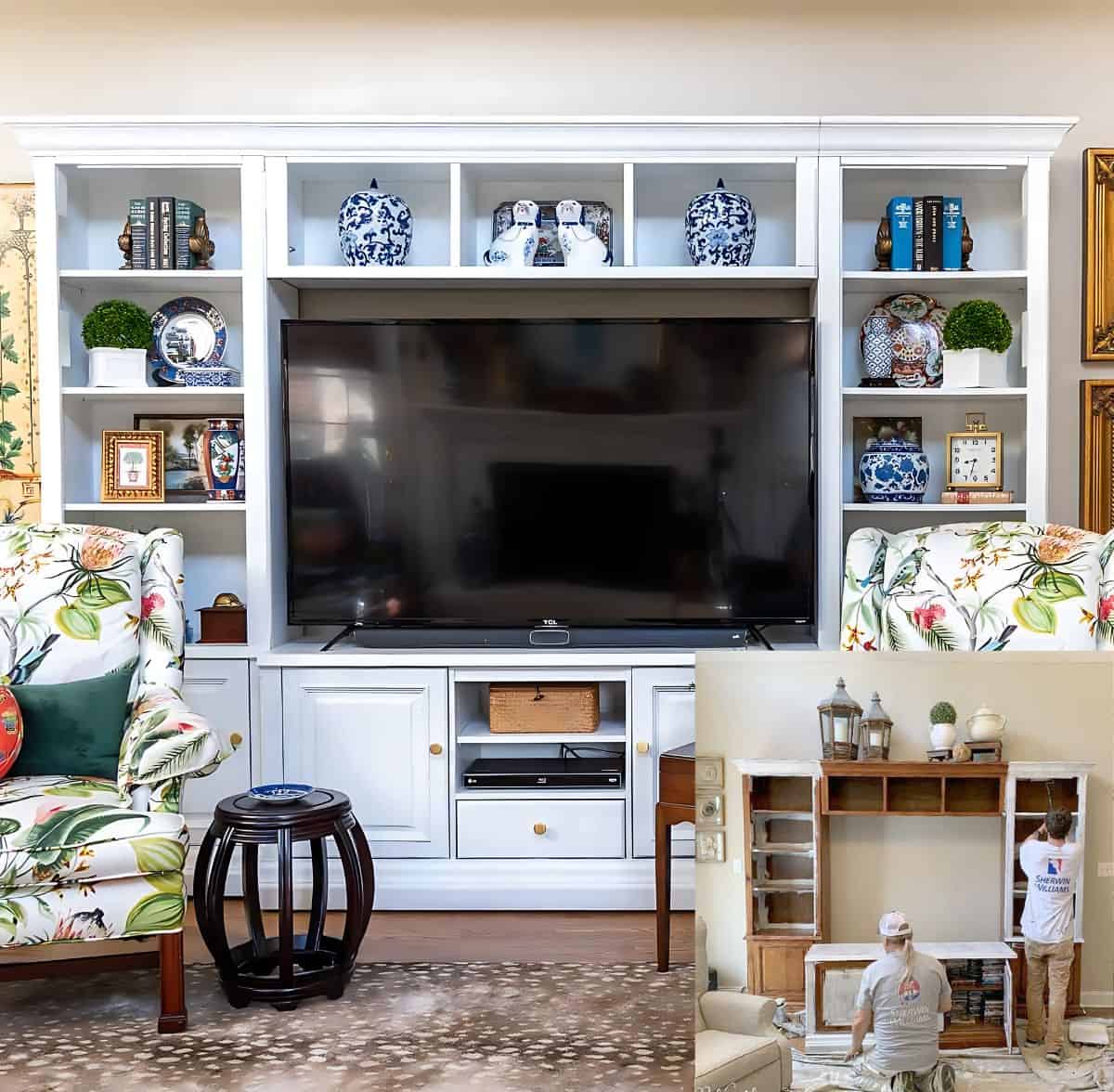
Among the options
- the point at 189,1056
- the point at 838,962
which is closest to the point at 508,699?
the point at 189,1056

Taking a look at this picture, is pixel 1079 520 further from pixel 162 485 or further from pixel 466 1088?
pixel 162 485

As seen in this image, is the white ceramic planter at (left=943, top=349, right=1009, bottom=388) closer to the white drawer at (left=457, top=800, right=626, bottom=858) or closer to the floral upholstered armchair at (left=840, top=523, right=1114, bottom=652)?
the floral upholstered armchair at (left=840, top=523, right=1114, bottom=652)

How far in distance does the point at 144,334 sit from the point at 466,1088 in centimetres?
217

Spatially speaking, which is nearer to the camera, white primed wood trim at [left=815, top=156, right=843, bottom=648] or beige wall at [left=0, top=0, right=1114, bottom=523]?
Result: white primed wood trim at [left=815, top=156, right=843, bottom=648]

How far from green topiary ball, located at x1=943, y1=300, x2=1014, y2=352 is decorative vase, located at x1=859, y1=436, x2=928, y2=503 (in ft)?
1.05

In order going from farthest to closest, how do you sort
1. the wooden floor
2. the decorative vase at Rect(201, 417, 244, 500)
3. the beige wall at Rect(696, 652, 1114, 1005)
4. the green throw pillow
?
the decorative vase at Rect(201, 417, 244, 500) < the wooden floor < the green throw pillow < the beige wall at Rect(696, 652, 1114, 1005)

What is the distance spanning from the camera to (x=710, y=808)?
64 centimetres

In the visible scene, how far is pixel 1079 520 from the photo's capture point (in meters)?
3.18

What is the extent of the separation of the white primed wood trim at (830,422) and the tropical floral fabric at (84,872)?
5.69ft

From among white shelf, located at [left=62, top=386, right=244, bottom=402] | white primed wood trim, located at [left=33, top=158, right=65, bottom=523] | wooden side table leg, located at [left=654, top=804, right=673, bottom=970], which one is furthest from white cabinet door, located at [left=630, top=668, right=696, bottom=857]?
white primed wood trim, located at [left=33, top=158, right=65, bottom=523]

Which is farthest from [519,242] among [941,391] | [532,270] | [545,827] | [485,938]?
[485,938]

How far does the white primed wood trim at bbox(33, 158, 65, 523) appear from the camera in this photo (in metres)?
2.97

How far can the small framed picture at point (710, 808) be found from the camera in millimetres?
637

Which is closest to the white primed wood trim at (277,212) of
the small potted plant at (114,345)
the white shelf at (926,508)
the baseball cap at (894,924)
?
the small potted plant at (114,345)
